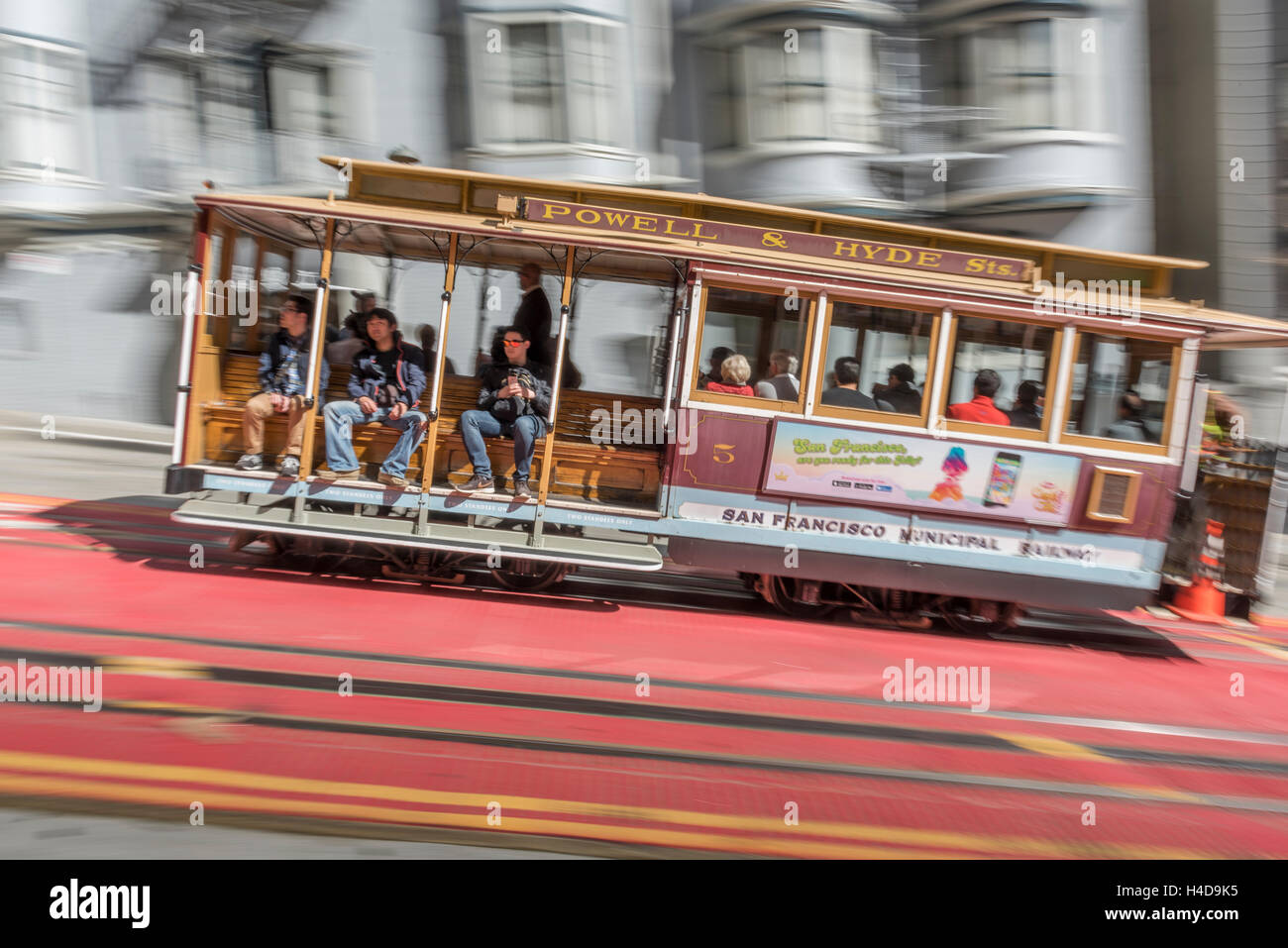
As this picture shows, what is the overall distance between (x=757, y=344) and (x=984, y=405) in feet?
6.38

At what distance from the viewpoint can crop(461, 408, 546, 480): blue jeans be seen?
7473mm

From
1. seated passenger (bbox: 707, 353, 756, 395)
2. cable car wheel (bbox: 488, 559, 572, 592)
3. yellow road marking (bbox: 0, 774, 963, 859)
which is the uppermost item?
seated passenger (bbox: 707, 353, 756, 395)

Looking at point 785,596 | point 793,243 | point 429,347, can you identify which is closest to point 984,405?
point 793,243

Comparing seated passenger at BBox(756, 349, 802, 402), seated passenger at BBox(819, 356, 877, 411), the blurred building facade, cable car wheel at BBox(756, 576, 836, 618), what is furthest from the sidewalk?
seated passenger at BBox(819, 356, 877, 411)

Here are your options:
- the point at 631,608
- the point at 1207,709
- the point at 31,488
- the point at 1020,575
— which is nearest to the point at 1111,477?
the point at 1020,575

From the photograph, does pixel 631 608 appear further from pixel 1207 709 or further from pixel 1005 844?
pixel 1207 709

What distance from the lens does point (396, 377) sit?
7.67 meters

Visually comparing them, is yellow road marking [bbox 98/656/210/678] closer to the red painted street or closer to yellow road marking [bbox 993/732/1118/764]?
the red painted street

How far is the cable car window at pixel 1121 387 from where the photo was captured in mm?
7473

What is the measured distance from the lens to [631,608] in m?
7.77

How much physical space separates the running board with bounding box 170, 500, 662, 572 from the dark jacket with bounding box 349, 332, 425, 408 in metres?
1.05

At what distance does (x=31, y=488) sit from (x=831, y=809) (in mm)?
10237

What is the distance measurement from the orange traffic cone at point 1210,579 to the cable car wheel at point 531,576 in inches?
233

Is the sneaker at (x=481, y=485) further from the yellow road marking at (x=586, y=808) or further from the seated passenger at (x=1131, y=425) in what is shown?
the seated passenger at (x=1131, y=425)
